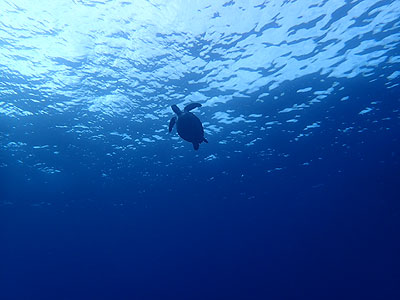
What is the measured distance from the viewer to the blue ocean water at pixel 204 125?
1074cm

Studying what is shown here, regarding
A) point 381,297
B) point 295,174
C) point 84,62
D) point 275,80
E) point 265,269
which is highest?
point 84,62

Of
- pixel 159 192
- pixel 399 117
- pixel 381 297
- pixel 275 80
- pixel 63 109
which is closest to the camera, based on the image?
pixel 275 80

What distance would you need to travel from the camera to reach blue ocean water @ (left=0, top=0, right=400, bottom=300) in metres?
10.7

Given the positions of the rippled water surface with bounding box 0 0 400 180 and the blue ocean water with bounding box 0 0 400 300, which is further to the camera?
the blue ocean water with bounding box 0 0 400 300

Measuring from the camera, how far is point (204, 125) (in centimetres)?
1730

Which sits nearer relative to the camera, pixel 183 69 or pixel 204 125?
pixel 183 69

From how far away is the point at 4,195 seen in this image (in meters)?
25.3

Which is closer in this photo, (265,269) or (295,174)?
(295,174)

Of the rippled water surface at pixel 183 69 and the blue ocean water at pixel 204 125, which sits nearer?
the rippled water surface at pixel 183 69

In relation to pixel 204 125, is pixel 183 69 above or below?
above

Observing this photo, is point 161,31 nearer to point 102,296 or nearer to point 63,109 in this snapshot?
point 63,109

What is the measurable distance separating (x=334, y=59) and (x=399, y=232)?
1565 inches

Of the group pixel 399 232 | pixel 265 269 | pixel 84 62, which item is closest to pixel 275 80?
pixel 84 62

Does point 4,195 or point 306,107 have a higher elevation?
point 4,195
